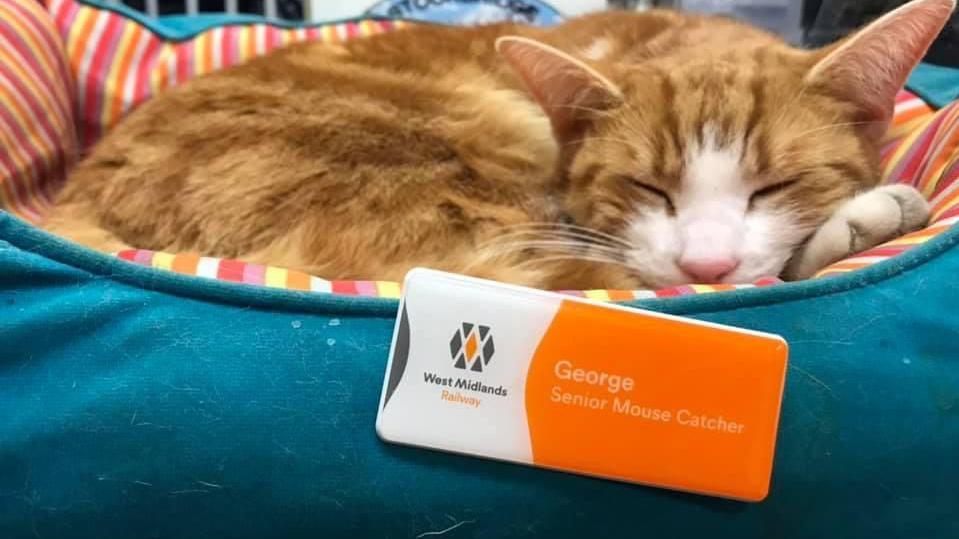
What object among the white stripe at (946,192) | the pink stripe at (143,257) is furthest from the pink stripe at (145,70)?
the white stripe at (946,192)

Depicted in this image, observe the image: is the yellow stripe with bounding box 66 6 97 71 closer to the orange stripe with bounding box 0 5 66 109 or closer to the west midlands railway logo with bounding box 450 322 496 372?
the orange stripe with bounding box 0 5 66 109

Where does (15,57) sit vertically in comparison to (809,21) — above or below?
above

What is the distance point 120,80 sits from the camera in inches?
69.6

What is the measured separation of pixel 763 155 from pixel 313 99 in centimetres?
63

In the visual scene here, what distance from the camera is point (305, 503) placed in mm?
745

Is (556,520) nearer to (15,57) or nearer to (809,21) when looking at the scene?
(15,57)

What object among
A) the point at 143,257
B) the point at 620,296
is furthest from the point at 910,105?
the point at 143,257

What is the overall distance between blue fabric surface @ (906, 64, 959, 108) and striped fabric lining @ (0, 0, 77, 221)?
4.88ft

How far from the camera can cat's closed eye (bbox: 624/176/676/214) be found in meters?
1.12

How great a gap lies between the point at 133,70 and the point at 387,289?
1.18 metres

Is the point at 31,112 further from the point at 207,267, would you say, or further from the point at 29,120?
the point at 207,267

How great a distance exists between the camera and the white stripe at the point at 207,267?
0.90 m

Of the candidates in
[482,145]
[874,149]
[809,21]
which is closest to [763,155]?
[874,149]

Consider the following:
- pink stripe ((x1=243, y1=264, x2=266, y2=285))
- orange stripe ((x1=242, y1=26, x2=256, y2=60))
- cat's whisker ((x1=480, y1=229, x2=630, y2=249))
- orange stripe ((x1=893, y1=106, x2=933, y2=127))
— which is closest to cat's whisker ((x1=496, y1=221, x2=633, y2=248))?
cat's whisker ((x1=480, y1=229, x2=630, y2=249))
